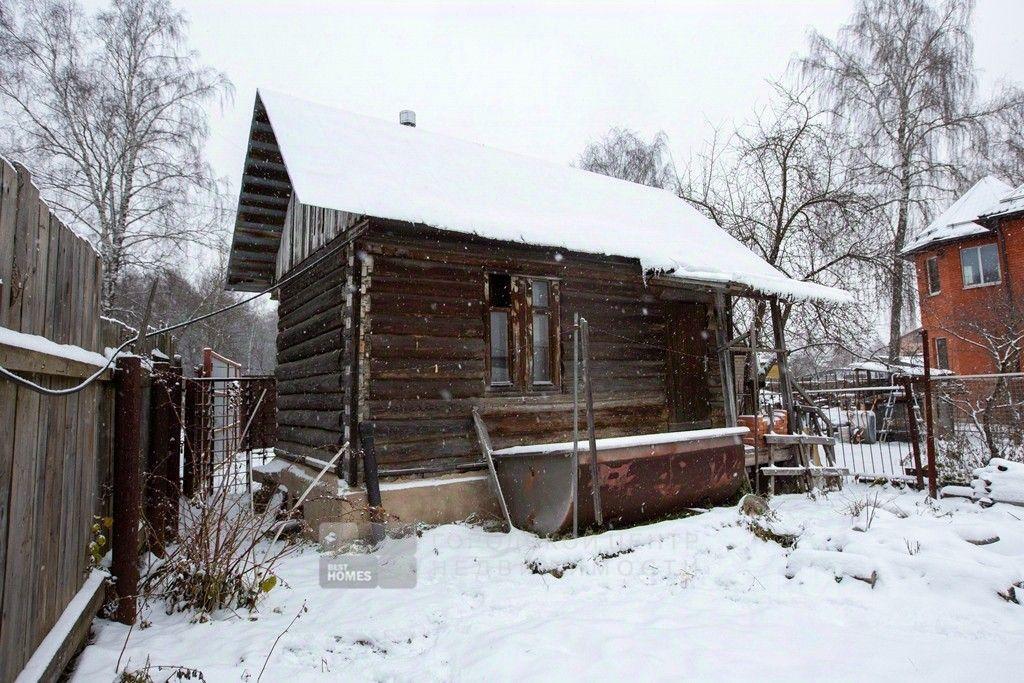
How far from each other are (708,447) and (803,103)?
14.6 meters

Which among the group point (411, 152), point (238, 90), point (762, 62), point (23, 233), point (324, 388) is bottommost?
point (324, 388)

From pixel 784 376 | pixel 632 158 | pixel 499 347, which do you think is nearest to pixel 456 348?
pixel 499 347

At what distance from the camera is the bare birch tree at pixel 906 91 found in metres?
22.0

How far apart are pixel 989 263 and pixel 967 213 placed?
6.83 ft

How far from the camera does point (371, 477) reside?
6785 millimetres

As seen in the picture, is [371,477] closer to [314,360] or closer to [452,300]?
[452,300]

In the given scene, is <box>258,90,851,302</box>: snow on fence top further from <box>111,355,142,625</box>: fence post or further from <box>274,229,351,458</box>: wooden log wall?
<box>111,355,142,625</box>: fence post

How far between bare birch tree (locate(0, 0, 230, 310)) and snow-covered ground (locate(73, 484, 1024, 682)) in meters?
15.7

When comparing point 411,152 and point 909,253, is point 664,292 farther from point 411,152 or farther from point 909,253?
point 909,253

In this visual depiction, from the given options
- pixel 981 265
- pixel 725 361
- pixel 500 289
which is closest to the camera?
pixel 500 289

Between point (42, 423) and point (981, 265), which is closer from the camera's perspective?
point (42, 423)

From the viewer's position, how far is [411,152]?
394 inches

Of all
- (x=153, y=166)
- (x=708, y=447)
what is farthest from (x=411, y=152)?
(x=153, y=166)

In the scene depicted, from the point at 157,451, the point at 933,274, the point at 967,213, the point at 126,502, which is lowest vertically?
the point at 126,502
